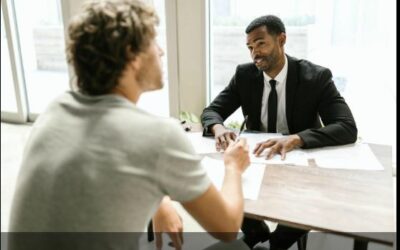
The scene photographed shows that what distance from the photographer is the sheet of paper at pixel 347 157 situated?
139 cm

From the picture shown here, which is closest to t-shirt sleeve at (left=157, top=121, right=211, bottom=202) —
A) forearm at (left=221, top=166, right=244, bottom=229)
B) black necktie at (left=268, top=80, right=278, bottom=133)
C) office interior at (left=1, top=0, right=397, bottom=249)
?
forearm at (left=221, top=166, right=244, bottom=229)

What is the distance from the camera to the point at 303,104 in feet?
5.96

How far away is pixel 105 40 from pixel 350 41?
2.42 metres

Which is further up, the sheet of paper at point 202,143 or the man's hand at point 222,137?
the man's hand at point 222,137

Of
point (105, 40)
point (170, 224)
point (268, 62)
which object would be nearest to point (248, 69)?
point (268, 62)

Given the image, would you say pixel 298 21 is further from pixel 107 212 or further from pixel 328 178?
pixel 107 212

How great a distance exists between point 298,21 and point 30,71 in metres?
3.01

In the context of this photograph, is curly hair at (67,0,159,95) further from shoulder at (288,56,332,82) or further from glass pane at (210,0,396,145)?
glass pane at (210,0,396,145)

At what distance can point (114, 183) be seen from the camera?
0.77m

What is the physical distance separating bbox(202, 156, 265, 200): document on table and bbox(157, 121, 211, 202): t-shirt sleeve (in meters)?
0.40

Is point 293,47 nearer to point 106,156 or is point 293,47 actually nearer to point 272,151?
point 272,151

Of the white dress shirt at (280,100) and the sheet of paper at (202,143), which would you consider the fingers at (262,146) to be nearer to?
the sheet of paper at (202,143)

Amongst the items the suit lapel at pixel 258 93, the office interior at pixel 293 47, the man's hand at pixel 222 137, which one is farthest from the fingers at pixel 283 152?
the office interior at pixel 293 47

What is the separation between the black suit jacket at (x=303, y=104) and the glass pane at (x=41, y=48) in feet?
8.48
